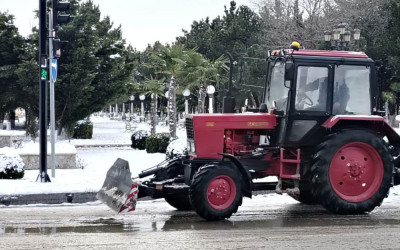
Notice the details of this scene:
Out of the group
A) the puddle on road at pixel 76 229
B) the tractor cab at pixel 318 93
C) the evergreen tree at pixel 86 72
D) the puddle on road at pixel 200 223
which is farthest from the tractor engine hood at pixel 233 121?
the evergreen tree at pixel 86 72

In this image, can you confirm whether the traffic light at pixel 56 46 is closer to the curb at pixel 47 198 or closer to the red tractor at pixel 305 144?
the curb at pixel 47 198

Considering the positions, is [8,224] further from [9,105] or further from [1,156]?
[9,105]

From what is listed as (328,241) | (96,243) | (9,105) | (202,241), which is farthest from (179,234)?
(9,105)

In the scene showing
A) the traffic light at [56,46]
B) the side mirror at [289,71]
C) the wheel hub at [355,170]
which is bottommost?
the wheel hub at [355,170]

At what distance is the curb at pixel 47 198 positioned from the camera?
42.4 feet

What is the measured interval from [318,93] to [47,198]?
5.55 m

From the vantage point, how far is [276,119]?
1107 centimetres

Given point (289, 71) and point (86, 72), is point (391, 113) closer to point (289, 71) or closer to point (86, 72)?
point (86, 72)

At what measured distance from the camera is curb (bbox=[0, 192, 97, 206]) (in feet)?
42.4

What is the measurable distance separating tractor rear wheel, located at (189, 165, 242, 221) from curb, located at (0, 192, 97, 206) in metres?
3.73

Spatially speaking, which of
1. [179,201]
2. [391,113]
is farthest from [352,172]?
[391,113]

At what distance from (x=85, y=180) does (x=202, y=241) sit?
747 cm

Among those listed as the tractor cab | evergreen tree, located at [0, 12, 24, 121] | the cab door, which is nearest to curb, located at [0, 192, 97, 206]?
the tractor cab

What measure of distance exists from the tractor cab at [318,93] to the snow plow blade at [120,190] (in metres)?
2.41
